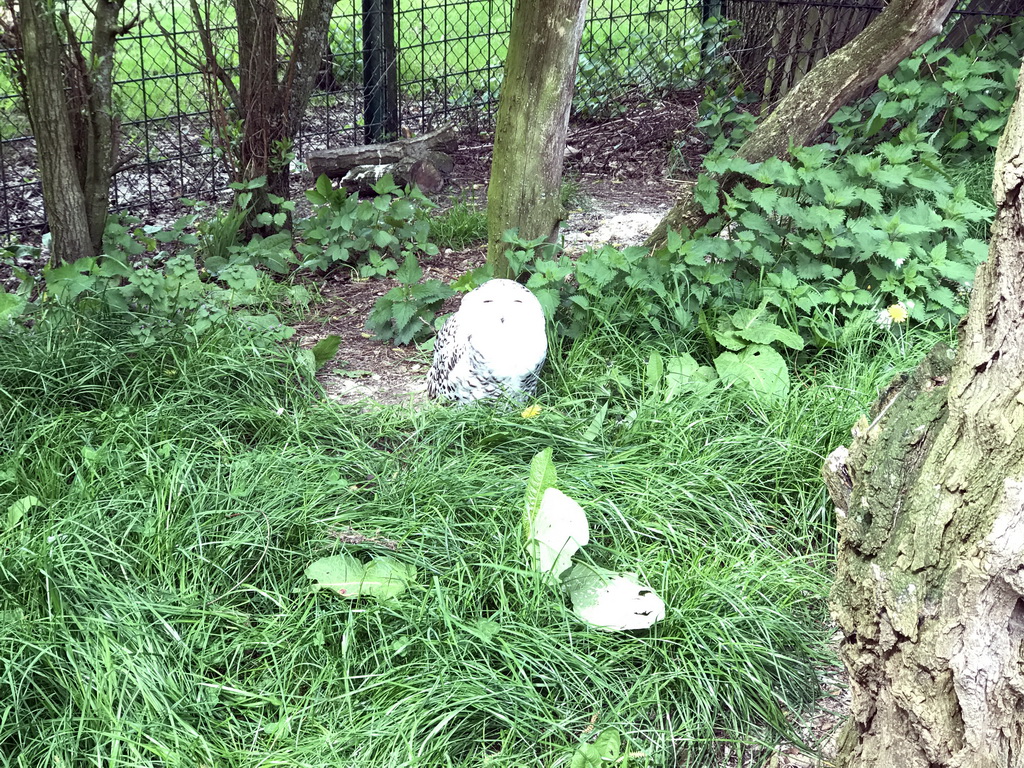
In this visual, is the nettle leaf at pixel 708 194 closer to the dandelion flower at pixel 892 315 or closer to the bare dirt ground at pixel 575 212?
the dandelion flower at pixel 892 315

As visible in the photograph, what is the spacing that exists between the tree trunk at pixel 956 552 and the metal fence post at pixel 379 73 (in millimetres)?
4537

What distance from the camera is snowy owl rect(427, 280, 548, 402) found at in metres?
2.97

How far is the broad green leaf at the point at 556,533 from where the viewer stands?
91.0 inches

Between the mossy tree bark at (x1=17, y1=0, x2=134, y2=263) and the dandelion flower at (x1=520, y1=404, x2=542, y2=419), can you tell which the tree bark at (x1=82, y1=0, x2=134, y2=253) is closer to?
the mossy tree bark at (x1=17, y1=0, x2=134, y2=263)

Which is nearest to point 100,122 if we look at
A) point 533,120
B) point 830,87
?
point 533,120

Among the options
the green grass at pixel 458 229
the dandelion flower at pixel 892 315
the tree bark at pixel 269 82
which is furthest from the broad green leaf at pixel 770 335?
the tree bark at pixel 269 82

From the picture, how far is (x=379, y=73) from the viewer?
220 inches

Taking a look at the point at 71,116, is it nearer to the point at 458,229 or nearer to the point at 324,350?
the point at 324,350

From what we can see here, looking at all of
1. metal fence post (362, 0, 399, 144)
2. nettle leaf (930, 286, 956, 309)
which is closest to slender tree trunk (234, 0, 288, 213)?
metal fence post (362, 0, 399, 144)

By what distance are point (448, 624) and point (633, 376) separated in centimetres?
137

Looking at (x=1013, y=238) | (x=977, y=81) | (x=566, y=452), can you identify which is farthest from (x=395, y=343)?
(x=977, y=81)

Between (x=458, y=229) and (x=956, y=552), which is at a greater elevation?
(x=956, y=552)

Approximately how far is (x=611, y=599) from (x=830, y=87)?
2480 mm

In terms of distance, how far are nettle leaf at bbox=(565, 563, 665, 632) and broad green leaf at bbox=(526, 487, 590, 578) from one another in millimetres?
53
